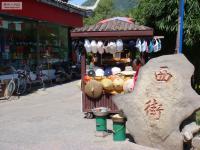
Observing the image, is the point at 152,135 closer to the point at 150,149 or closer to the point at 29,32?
the point at 150,149

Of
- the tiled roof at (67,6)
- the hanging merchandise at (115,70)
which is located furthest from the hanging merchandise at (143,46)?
the tiled roof at (67,6)

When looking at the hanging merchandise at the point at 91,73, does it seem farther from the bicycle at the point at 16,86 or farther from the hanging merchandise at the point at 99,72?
the bicycle at the point at 16,86

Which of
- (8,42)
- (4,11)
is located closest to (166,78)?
(4,11)

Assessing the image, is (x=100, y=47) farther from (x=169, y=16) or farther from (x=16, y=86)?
(x=16, y=86)

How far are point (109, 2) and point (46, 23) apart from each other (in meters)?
20.7

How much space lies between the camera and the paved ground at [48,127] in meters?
9.47

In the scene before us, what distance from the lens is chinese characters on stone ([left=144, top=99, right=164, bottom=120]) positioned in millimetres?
9039

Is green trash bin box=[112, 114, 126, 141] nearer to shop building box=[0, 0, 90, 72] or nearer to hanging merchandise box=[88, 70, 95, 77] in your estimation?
hanging merchandise box=[88, 70, 95, 77]

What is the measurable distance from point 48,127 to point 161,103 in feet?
11.1

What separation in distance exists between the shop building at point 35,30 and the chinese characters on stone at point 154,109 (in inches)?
389

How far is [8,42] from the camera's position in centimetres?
1938

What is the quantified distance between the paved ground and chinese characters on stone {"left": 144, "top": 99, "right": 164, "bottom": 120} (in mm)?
727

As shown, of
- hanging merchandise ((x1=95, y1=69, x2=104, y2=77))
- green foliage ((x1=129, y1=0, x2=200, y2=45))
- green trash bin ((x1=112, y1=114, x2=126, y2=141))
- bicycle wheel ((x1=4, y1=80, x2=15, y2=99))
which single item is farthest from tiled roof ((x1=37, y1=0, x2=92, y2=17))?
green trash bin ((x1=112, y1=114, x2=126, y2=141))

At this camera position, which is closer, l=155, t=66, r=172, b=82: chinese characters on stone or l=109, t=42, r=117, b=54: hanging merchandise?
l=155, t=66, r=172, b=82: chinese characters on stone
